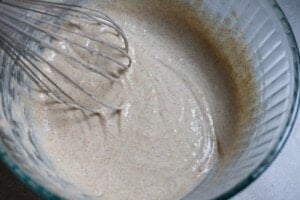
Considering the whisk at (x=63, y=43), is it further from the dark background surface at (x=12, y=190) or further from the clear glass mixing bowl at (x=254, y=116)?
the dark background surface at (x=12, y=190)

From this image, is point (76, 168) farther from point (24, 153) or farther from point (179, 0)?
point (179, 0)

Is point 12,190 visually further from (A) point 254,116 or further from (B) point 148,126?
(A) point 254,116

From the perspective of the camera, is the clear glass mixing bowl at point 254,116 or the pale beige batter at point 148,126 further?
the pale beige batter at point 148,126

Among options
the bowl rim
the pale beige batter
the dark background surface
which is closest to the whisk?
the pale beige batter

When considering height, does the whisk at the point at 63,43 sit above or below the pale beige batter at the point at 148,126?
above

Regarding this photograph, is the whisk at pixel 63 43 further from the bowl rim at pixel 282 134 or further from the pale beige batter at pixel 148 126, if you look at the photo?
the bowl rim at pixel 282 134

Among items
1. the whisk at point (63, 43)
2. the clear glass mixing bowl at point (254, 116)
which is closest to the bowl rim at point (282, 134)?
the clear glass mixing bowl at point (254, 116)
